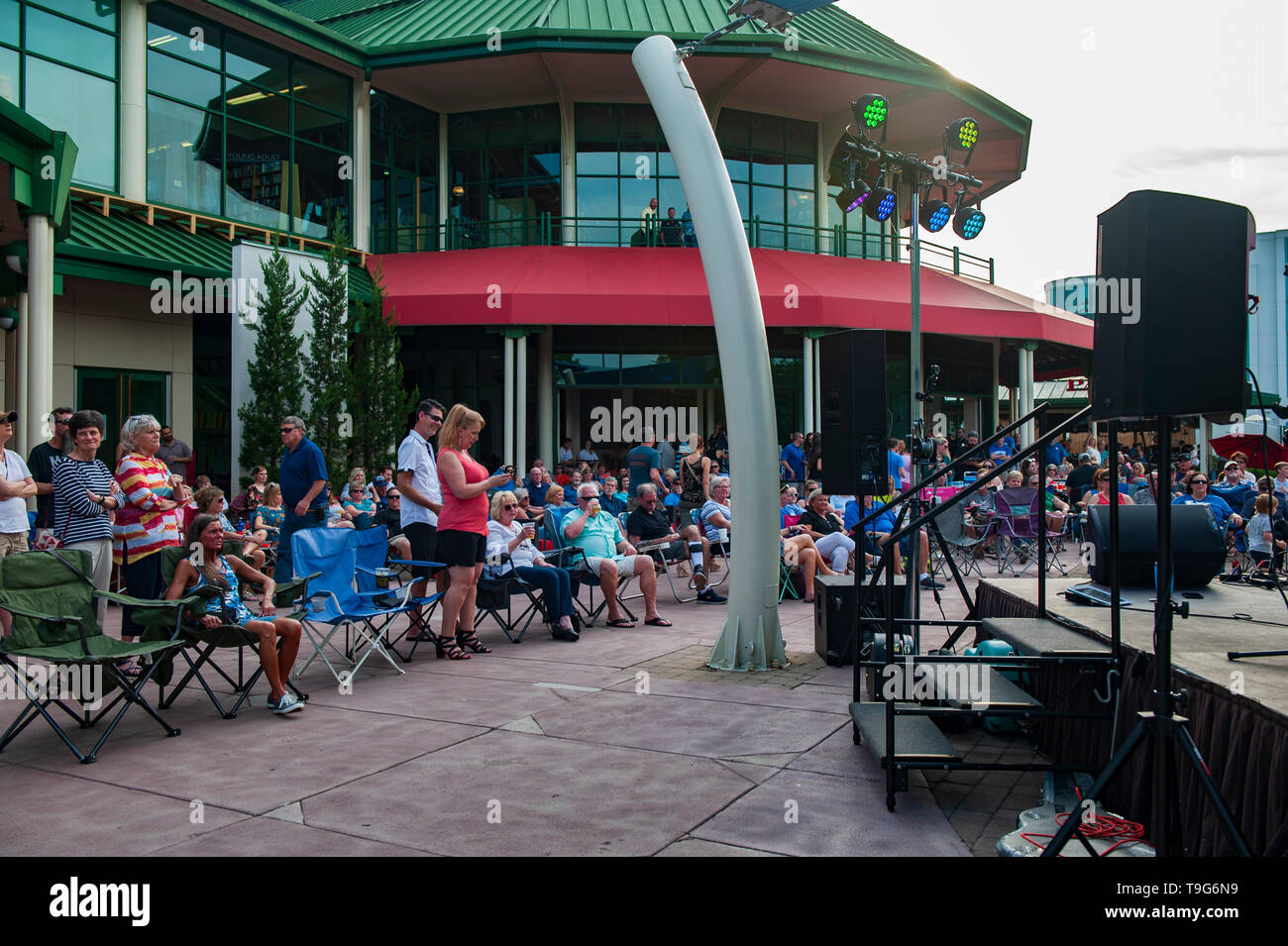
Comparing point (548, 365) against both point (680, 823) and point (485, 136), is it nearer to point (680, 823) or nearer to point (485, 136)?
point (485, 136)

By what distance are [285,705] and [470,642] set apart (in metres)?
1.99

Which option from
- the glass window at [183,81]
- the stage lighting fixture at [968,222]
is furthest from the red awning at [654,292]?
the stage lighting fixture at [968,222]

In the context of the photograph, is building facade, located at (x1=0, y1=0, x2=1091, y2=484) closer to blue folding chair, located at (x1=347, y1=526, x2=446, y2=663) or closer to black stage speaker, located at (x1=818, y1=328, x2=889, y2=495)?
blue folding chair, located at (x1=347, y1=526, x2=446, y2=663)

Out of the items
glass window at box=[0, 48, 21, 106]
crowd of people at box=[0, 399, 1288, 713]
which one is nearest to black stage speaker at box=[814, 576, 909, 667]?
crowd of people at box=[0, 399, 1288, 713]

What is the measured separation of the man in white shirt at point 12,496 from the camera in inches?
261

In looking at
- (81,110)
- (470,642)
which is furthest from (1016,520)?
(81,110)

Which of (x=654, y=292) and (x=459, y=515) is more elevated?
(x=654, y=292)

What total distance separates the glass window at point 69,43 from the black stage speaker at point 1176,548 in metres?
15.8

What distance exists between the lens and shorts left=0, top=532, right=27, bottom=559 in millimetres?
6863

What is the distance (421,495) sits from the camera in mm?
7570

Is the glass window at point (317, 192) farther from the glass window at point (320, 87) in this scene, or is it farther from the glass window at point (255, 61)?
the glass window at point (255, 61)

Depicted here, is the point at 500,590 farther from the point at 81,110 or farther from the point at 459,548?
the point at 81,110

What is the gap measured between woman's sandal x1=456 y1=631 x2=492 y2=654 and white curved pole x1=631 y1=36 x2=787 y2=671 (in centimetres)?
184
